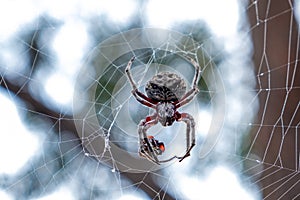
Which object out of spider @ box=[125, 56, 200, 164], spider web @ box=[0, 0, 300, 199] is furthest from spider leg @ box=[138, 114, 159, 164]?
spider web @ box=[0, 0, 300, 199]

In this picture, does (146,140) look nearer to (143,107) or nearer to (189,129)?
(189,129)

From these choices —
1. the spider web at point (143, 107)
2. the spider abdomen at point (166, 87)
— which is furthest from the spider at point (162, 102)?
the spider web at point (143, 107)

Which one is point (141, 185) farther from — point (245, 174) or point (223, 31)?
point (223, 31)

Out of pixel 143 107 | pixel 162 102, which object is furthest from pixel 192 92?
pixel 143 107

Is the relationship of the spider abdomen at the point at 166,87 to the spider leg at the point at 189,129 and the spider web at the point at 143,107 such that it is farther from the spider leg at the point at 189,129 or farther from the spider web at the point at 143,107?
the spider web at the point at 143,107

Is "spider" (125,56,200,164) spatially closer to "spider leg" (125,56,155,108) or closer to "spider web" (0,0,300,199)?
"spider leg" (125,56,155,108)

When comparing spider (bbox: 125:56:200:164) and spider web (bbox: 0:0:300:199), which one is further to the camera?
spider web (bbox: 0:0:300:199)

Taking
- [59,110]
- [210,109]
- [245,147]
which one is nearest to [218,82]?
[210,109]
